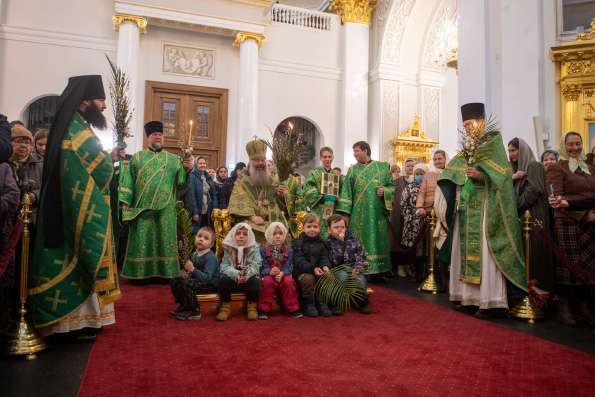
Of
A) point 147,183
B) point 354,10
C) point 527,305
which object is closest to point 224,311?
point 147,183

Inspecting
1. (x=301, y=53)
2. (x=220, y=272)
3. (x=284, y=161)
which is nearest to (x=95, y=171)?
(x=220, y=272)

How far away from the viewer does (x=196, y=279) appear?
413 centimetres

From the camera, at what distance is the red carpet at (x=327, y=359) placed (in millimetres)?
2467

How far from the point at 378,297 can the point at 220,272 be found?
6.75 ft

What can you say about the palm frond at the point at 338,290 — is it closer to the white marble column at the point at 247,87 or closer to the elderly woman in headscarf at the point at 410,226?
the elderly woman in headscarf at the point at 410,226

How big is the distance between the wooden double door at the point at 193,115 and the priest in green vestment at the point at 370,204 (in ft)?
22.5

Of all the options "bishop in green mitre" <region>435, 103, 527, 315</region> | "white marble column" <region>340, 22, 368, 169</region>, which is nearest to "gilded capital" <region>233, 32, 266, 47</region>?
"white marble column" <region>340, 22, 368, 169</region>

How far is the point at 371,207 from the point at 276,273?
8.07ft

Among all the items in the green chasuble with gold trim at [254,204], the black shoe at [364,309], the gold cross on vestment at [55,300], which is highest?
the green chasuble with gold trim at [254,204]

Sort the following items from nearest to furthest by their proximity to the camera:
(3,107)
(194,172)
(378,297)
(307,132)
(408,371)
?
(408,371), (378,297), (194,172), (3,107), (307,132)

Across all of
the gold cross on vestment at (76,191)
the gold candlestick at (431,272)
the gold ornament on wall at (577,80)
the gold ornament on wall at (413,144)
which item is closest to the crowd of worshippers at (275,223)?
the gold cross on vestment at (76,191)

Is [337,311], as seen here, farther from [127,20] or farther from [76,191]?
[127,20]

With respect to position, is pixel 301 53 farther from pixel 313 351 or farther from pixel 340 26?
pixel 313 351

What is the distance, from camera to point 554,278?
442 cm
